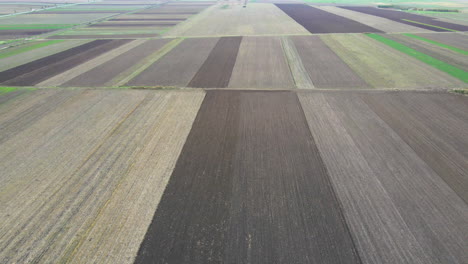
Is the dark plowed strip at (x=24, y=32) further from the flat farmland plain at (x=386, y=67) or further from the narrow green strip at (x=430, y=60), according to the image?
the narrow green strip at (x=430, y=60)

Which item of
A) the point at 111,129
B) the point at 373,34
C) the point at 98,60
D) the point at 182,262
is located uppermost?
the point at 373,34

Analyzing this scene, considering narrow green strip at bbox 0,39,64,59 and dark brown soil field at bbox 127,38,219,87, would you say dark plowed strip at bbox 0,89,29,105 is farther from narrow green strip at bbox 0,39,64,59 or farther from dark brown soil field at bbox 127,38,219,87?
narrow green strip at bbox 0,39,64,59

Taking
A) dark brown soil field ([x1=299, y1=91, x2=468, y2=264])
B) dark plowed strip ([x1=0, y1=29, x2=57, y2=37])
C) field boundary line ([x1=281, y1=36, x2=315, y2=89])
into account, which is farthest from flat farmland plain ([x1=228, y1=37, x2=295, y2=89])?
dark plowed strip ([x1=0, y1=29, x2=57, y2=37])

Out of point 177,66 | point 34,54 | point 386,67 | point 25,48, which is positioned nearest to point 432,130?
point 386,67

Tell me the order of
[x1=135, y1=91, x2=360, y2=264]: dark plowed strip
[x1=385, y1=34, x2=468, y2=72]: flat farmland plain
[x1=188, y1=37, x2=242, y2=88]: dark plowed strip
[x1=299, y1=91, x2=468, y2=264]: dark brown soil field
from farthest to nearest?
[x1=385, y1=34, x2=468, y2=72]: flat farmland plain → [x1=188, y1=37, x2=242, y2=88]: dark plowed strip → [x1=299, y1=91, x2=468, y2=264]: dark brown soil field → [x1=135, y1=91, x2=360, y2=264]: dark plowed strip

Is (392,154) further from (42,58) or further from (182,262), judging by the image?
(42,58)

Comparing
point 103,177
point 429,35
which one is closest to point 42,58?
point 103,177
